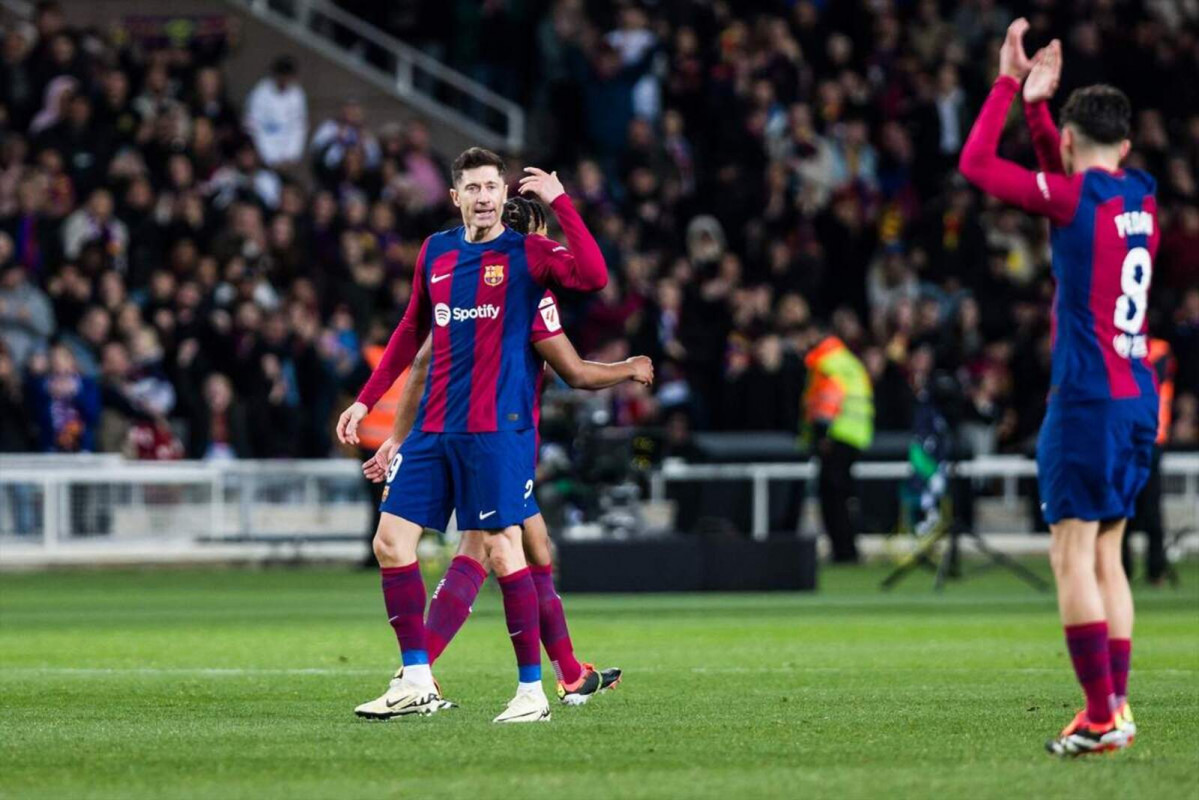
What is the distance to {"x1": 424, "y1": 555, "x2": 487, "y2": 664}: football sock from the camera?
9734mm

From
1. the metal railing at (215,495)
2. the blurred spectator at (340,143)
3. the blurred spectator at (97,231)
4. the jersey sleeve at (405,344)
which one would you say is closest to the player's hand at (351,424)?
the jersey sleeve at (405,344)

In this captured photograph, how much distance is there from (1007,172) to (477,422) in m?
2.54

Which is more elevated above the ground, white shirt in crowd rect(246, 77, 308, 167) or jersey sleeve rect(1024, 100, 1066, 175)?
white shirt in crowd rect(246, 77, 308, 167)

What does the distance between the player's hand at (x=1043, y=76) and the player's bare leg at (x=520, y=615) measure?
8.86ft

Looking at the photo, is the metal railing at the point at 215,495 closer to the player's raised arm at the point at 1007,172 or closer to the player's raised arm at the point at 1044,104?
the player's raised arm at the point at 1044,104

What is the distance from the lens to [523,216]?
421 inches

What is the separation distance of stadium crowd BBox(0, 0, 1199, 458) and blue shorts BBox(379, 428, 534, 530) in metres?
Result: 11.2

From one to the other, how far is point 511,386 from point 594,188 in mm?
17306

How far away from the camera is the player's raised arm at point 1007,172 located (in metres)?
7.82

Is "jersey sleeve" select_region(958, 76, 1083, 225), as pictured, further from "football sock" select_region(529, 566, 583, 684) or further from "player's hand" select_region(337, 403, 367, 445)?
"football sock" select_region(529, 566, 583, 684)

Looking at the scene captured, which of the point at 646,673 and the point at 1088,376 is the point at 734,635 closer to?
the point at 646,673

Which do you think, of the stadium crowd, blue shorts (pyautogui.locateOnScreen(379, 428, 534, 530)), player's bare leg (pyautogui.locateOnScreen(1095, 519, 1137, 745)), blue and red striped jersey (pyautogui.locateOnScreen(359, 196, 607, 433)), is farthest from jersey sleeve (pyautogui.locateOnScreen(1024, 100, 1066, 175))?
the stadium crowd

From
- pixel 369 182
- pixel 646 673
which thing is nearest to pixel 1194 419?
pixel 369 182

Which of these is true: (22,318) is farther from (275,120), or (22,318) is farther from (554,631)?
(554,631)
